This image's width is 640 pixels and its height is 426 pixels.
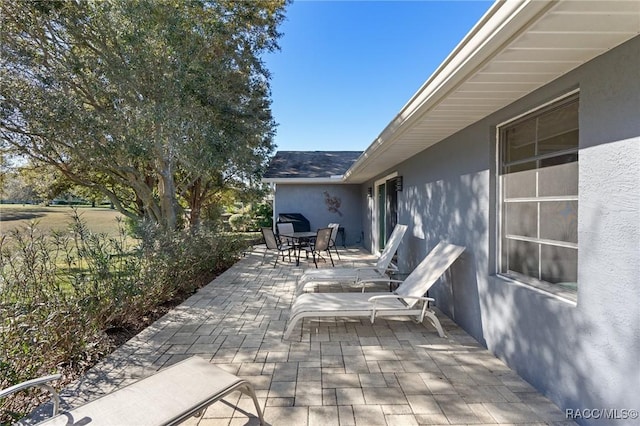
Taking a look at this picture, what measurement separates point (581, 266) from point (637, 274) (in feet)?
1.41

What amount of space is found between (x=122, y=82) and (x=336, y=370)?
24.9 ft

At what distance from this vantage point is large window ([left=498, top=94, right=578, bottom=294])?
2709 millimetres

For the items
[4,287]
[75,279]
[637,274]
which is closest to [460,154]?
[637,274]

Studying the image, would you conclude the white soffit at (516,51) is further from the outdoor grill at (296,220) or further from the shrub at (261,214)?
the shrub at (261,214)

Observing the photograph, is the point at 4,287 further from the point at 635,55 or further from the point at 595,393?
the point at 635,55

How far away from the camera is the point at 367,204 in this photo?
12977mm

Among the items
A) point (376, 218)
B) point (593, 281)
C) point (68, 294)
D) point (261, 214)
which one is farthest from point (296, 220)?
point (593, 281)

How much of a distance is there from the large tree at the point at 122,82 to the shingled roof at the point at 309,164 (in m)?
5.00

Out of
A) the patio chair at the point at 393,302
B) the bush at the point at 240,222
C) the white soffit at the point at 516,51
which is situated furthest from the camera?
the bush at the point at 240,222

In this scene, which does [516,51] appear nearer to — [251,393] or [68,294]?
[251,393]

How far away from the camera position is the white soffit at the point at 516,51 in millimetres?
1763

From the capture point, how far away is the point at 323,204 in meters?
14.2

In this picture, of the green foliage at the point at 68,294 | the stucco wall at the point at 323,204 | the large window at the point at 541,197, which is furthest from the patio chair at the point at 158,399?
the stucco wall at the point at 323,204

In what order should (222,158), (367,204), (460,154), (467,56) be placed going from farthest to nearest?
(367,204) < (222,158) < (460,154) < (467,56)
